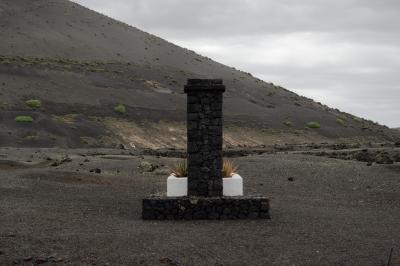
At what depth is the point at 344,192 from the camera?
78.8 feet

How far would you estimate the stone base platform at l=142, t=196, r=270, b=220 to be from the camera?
16953 mm

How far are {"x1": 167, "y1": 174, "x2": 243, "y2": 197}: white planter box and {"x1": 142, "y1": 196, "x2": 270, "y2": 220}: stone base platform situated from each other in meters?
0.45

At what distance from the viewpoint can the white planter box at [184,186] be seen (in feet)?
57.1

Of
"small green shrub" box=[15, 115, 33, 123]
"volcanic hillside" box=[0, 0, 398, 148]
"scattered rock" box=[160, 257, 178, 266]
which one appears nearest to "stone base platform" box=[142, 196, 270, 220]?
"scattered rock" box=[160, 257, 178, 266]

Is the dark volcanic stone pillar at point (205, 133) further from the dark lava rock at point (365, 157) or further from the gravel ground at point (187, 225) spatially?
the dark lava rock at point (365, 157)

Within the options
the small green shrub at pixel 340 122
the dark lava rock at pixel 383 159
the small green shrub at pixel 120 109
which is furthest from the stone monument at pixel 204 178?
the small green shrub at pixel 340 122

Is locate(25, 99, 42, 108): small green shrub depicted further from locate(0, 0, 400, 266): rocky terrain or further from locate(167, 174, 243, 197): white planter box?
locate(167, 174, 243, 197): white planter box

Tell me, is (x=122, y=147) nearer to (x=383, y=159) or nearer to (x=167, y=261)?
(x=383, y=159)

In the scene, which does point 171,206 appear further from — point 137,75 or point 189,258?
A: point 137,75

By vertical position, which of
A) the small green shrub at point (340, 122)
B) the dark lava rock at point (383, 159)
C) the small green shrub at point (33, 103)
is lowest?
the dark lava rock at point (383, 159)

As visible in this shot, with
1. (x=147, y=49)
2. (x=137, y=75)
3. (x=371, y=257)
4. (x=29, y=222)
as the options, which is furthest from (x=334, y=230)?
(x=147, y=49)

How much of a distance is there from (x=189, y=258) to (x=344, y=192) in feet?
43.6

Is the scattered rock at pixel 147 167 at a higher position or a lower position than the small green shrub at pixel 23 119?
lower

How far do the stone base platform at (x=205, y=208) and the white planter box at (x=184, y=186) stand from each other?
0.45 metres
